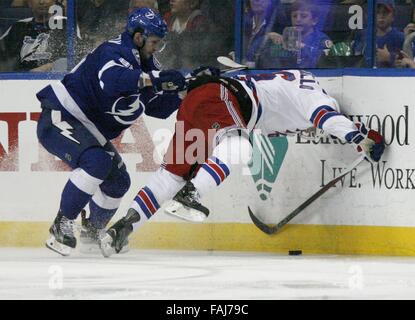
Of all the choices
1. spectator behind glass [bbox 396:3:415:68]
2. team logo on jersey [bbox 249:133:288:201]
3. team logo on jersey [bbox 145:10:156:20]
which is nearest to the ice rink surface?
team logo on jersey [bbox 249:133:288:201]

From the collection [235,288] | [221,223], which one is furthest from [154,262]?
[235,288]

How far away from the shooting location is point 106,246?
7.33 meters

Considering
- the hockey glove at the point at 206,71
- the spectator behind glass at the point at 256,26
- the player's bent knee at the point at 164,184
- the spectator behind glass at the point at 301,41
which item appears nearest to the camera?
the player's bent knee at the point at 164,184

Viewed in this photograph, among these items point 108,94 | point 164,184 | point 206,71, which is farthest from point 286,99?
point 108,94

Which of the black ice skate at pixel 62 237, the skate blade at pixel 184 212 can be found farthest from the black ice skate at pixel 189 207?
the black ice skate at pixel 62 237

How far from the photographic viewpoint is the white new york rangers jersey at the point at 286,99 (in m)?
7.60

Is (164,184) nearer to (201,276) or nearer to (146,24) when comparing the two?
(146,24)

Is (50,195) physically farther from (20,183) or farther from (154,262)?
(154,262)

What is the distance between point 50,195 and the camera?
825 centimetres

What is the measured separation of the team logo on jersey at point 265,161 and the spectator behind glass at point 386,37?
2.52 ft

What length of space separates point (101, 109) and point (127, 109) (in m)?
0.15

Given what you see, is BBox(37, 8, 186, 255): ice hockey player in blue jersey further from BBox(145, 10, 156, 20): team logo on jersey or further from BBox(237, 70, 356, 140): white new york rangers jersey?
BBox(237, 70, 356, 140): white new york rangers jersey

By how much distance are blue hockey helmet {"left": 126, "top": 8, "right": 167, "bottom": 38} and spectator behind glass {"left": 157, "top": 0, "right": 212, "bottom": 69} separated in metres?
0.57

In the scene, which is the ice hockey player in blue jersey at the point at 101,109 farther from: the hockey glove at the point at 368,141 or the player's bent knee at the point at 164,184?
the hockey glove at the point at 368,141
